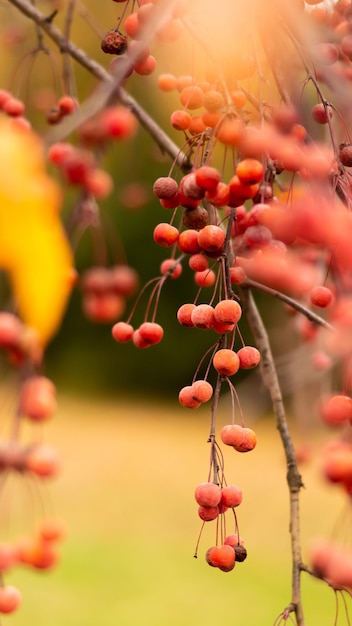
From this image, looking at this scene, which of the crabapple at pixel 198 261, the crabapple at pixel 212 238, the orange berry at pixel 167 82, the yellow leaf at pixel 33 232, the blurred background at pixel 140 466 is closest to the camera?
the yellow leaf at pixel 33 232

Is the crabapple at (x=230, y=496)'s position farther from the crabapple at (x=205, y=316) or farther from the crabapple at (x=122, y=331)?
the crabapple at (x=122, y=331)

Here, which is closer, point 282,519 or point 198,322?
point 198,322

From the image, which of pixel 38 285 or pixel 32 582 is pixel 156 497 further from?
pixel 38 285

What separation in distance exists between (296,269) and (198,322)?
44 cm

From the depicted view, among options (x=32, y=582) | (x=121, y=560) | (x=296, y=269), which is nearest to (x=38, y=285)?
(x=296, y=269)

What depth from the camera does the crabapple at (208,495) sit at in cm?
87

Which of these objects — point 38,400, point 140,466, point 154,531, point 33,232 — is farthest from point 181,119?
point 140,466

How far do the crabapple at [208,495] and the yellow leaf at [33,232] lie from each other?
493 millimetres

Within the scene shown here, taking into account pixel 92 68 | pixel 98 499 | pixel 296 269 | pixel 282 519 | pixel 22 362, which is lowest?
pixel 98 499

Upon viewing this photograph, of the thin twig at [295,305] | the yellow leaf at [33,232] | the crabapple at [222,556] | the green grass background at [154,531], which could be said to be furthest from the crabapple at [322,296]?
the green grass background at [154,531]

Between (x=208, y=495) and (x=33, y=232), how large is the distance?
522mm

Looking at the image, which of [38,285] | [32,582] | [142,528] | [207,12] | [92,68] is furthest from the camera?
[142,528]

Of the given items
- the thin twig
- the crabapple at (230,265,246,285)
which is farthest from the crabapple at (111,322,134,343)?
the crabapple at (230,265,246,285)

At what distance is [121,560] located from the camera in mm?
4809
